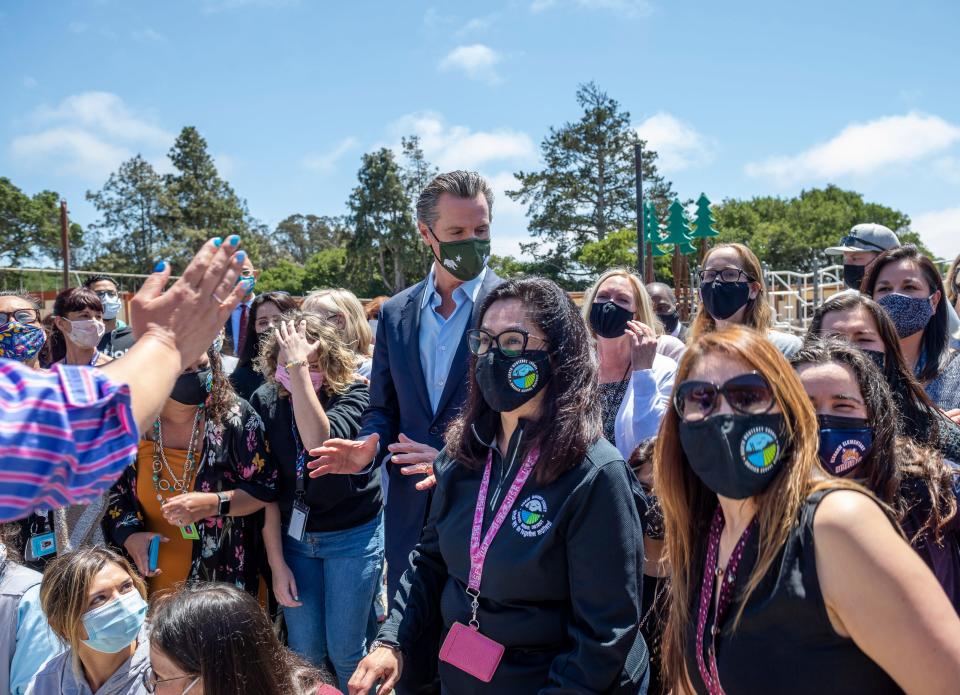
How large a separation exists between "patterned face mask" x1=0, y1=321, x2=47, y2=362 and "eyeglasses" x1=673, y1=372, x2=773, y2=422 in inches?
166

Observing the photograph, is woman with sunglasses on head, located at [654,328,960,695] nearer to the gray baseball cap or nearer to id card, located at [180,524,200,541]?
id card, located at [180,524,200,541]

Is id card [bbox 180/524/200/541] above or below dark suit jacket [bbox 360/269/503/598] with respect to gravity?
below

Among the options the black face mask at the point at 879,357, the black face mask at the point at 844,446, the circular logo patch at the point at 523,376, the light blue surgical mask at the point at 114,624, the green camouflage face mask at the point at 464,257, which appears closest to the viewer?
the black face mask at the point at 844,446

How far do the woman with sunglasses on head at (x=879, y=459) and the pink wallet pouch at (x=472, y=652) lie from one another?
3.65 feet

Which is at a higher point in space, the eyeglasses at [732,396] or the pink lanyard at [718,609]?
the eyeglasses at [732,396]

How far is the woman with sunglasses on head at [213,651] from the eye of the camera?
262cm

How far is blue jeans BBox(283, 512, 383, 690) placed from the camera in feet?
12.5

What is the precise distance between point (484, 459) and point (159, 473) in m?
2.08

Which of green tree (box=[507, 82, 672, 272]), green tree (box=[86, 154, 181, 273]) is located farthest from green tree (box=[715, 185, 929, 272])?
green tree (box=[86, 154, 181, 273])

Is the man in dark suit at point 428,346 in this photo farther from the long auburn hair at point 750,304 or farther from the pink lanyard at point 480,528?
the long auburn hair at point 750,304

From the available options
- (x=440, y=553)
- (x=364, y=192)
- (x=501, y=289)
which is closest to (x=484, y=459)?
(x=440, y=553)

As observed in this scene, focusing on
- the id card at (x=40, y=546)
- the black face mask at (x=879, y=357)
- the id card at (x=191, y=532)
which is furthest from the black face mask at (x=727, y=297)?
the id card at (x=40, y=546)

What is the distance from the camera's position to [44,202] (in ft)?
201

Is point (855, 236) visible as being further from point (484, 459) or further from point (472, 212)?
point (484, 459)
